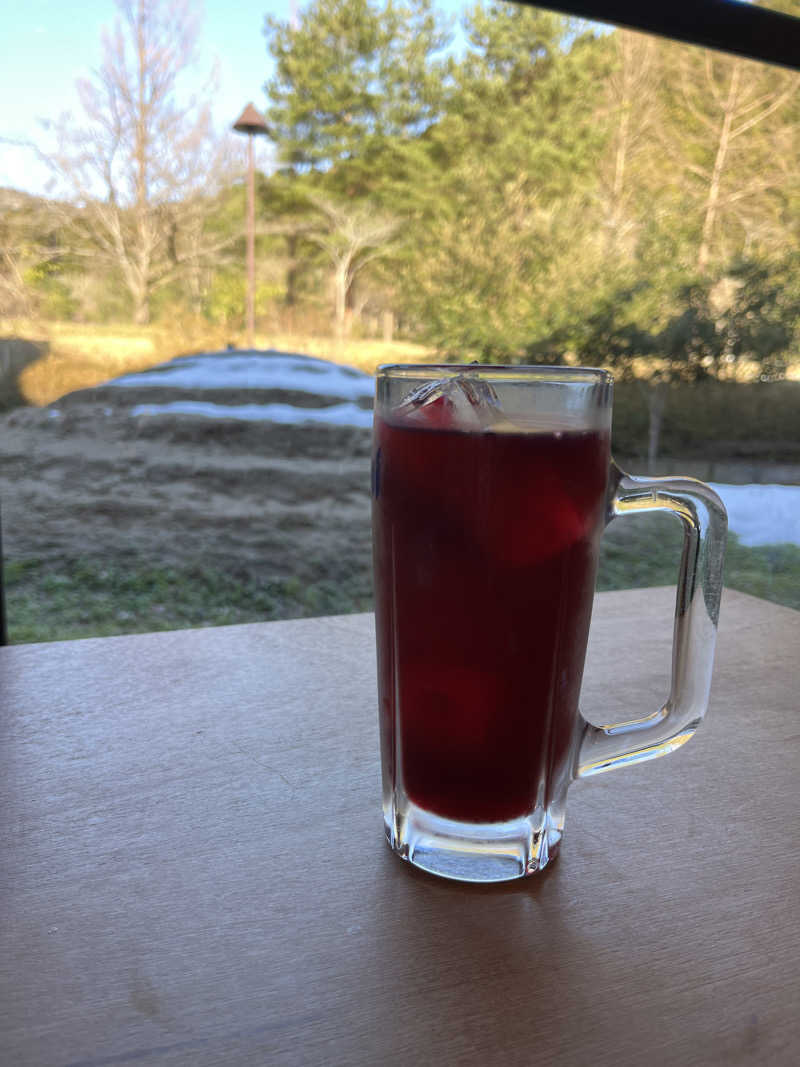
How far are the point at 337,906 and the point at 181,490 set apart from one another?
5578 millimetres

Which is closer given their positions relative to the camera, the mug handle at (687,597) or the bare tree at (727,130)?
the mug handle at (687,597)

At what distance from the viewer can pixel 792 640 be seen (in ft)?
2.68

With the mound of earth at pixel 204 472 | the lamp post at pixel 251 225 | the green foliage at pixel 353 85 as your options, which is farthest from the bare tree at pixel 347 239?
the mound of earth at pixel 204 472

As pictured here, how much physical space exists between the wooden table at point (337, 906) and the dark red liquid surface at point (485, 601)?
0.18ft

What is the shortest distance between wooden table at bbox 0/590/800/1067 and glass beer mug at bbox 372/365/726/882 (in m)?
0.04

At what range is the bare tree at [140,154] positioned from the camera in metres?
5.63

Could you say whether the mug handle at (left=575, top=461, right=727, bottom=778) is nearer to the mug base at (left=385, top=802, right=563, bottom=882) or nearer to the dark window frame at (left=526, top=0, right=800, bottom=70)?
the mug base at (left=385, top=802, right=563, bottom=882)

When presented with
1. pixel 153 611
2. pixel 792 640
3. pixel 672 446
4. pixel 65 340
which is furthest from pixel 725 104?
pixel 792 640

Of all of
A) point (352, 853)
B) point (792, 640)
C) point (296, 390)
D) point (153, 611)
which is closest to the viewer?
point (352, 853)

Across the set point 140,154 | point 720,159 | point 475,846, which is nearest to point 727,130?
point 720,159

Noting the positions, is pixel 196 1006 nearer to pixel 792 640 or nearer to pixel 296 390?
pixel 792 640

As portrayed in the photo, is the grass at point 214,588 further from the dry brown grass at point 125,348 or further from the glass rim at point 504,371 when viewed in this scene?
the glass rim at point 504,371

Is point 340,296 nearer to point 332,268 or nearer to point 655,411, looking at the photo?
point 332,268

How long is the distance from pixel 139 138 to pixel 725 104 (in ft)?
13.8
